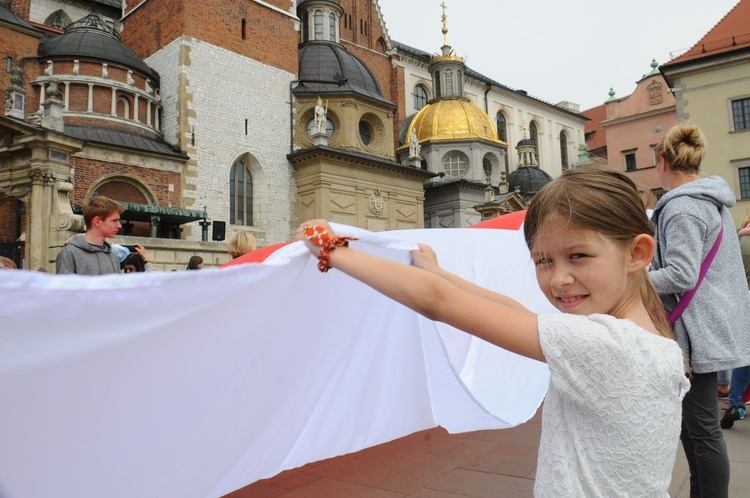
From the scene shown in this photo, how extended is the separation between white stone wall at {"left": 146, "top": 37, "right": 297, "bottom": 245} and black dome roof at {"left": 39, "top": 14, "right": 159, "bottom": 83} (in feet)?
5.30

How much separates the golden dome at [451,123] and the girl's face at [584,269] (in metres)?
37.5

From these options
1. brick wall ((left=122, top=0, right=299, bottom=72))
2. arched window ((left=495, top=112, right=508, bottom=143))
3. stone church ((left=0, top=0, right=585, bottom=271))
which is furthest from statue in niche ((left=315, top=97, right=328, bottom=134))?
arched window ((left=495, top=112, right=508, bottom=143))

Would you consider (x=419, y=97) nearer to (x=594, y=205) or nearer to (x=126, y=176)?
(x=126, y=176)

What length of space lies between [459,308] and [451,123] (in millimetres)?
38951

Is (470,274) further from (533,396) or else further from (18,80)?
(18,80)

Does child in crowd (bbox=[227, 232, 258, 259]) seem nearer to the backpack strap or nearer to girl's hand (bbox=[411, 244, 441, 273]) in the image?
girl's hand (bbox=[411, 244, 441, 273])

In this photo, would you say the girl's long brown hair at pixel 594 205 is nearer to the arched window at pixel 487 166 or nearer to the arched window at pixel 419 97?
the arched window at pixel 487 166

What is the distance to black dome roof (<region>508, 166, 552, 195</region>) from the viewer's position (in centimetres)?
4256

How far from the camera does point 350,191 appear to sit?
28156 millimetres

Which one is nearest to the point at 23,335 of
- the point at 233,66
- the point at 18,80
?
the point at 18,80

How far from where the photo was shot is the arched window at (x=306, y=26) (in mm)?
33188

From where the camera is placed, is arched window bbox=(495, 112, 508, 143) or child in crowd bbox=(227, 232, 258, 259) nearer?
child in crowd bbox=(227, 232, 258, 259)

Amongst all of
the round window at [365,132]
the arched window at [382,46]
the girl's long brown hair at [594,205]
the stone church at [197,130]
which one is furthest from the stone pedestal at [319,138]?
the girl's long brown hair at [594,205]

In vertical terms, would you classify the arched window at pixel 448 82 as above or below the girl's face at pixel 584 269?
above
